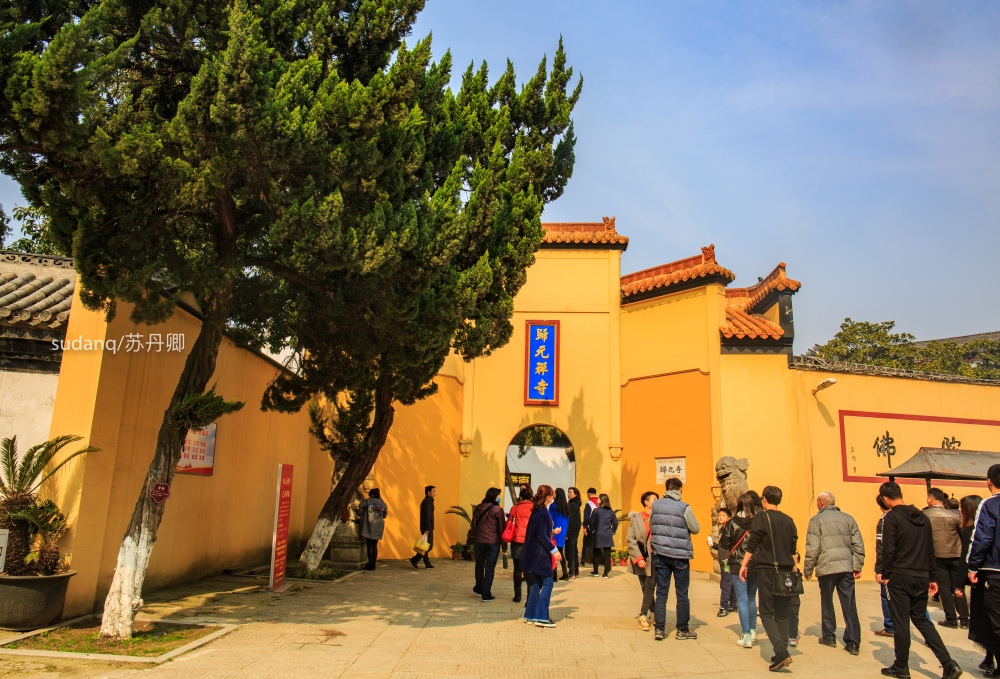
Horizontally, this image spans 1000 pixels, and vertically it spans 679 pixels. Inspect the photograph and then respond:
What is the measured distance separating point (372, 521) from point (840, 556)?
8.37 metres

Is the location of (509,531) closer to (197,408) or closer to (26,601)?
(197,408)

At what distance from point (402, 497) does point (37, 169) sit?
11.2 m

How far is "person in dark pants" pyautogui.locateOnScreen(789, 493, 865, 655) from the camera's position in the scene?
8.00 metres

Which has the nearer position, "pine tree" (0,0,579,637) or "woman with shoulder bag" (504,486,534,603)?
"pine tree" (0,0,579,637)

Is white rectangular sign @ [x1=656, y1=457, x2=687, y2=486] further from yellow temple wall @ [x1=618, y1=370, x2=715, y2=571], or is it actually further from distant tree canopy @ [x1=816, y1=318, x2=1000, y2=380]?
distant tree canopy @ [x1=816, y1=318, x2=1000, y2=380]

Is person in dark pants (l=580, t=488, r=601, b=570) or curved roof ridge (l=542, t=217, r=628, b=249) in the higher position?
curved roof ridge (l=542, t=217, r=628, b=249)

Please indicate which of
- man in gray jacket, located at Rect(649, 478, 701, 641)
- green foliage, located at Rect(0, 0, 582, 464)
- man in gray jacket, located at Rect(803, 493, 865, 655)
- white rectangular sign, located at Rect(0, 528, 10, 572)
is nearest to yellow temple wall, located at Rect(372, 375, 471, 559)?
green foliage, located at Rect(0, 0, 582, 464)

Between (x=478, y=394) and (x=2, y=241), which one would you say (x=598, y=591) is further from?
(x=2, y=241)

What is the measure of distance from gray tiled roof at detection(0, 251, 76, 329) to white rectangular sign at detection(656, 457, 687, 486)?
11.9 metres

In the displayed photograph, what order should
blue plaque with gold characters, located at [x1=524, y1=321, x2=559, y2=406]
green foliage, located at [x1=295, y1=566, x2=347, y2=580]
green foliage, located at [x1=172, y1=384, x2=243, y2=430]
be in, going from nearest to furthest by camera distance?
green foliage, located at [x1=172, y1=384, x2=243, y2=430] < green foliage, located at [x1=295, y1=566, x2=347, y2=580] < blue plaque with gold characters, located at [x1=524, y1=321, x2=559, y2=406]

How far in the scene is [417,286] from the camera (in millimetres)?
8188

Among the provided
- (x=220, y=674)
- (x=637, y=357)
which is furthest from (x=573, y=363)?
(x=220, y=674)

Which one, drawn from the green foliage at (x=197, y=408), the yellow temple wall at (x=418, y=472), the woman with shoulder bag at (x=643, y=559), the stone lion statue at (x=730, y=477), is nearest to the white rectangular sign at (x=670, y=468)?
the stone lion statue at (x=730, y=477)

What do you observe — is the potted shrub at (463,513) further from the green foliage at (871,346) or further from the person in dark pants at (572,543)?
the green foliage at (871,346)
